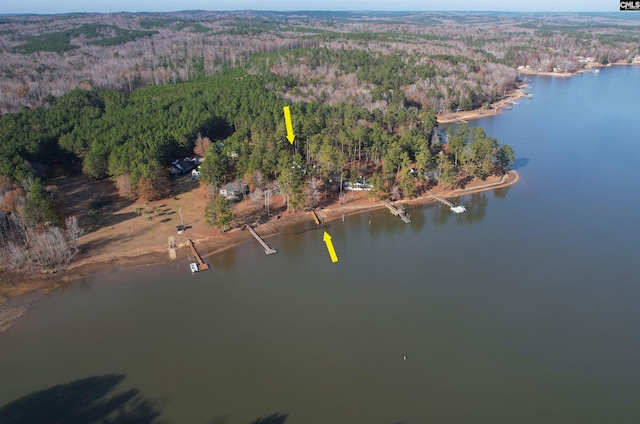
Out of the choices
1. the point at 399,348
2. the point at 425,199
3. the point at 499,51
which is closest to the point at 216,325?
the point at 399,348

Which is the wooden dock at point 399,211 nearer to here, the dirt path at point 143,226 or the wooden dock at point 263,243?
the dirt path at point 143,226

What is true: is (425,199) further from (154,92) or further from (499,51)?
(499,51)

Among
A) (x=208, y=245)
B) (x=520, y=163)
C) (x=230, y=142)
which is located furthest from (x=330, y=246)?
(x=520, y=163)

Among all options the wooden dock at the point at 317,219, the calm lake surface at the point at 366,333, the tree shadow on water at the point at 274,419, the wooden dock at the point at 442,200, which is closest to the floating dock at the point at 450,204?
the wooden dock at the point at 442,200

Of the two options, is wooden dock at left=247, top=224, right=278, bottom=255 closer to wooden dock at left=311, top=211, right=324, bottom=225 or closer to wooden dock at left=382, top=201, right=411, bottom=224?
wooden dock at left=311, top=211, right=324, bottom=225

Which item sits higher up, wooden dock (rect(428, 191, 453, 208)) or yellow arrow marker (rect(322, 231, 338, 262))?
wooden dock (rect(428, 191, 453, 208))

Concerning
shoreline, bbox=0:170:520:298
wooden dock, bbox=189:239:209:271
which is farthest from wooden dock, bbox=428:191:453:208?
wooden dock, bbox=189:239:209:271

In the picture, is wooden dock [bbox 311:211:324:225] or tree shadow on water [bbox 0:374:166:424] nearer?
tree shadow on water [bbox 0:374:166:424]
